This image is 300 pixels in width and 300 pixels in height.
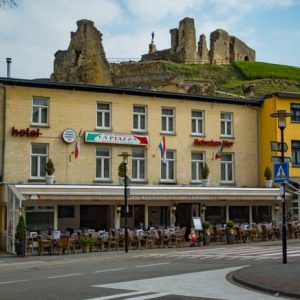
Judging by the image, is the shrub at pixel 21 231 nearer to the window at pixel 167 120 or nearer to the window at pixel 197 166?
the window at pixel 167 120

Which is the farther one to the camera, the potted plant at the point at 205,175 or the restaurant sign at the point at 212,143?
the restaurant sign at the point at 212,143

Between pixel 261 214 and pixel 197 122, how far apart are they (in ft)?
24.7

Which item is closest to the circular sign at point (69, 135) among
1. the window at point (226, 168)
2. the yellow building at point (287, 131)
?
the window at point (226, 168)

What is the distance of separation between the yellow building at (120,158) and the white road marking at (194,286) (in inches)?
606

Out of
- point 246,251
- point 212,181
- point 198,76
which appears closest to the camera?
point 246,251

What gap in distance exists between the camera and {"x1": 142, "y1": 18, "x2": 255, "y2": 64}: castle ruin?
290 ft

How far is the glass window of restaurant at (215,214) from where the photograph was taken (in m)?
40.0

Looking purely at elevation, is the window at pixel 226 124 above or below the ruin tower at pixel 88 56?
below

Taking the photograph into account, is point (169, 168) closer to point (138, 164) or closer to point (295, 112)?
point (138, 164)

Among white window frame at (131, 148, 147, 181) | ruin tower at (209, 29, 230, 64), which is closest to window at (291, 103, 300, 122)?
white window frame at (131, 148, 147, 181)

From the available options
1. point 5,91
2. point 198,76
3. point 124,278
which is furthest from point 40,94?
point 198,76

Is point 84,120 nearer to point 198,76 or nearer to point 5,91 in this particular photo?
point 5,91

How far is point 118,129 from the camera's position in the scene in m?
37.9

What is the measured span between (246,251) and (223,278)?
38.7 ft
